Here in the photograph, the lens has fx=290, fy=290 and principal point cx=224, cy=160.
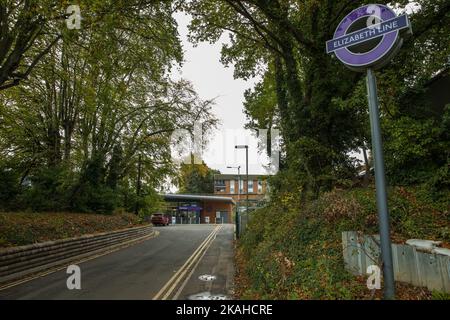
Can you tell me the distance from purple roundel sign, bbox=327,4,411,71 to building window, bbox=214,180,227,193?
219 ft

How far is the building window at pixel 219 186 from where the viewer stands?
71.0 meters

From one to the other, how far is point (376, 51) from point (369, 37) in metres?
0.22

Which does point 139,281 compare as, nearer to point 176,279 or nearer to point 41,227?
point 176,279

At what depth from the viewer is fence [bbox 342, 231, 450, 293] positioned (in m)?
4.11

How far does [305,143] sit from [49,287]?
931cm

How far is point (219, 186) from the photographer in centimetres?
7162

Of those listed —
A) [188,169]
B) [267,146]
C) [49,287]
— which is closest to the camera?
[49,287]

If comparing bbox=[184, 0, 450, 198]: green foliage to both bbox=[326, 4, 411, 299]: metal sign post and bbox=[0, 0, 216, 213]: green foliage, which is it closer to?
bbox=[0, 0, 216, 213]: green foliage

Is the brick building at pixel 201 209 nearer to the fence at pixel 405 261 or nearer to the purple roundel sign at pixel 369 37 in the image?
the fence at pixel 405 261

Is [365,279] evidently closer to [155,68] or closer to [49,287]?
[49,287]

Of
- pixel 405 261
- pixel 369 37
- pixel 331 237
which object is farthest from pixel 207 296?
pixel 369 37

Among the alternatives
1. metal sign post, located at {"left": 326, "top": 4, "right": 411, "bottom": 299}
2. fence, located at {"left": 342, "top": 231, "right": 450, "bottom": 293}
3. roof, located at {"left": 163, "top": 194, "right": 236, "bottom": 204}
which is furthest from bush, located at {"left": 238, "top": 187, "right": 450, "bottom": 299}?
roof, located at {"left": 163, "top": 194, "right": 236, "bottom": 204}

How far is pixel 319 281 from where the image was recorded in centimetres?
523
